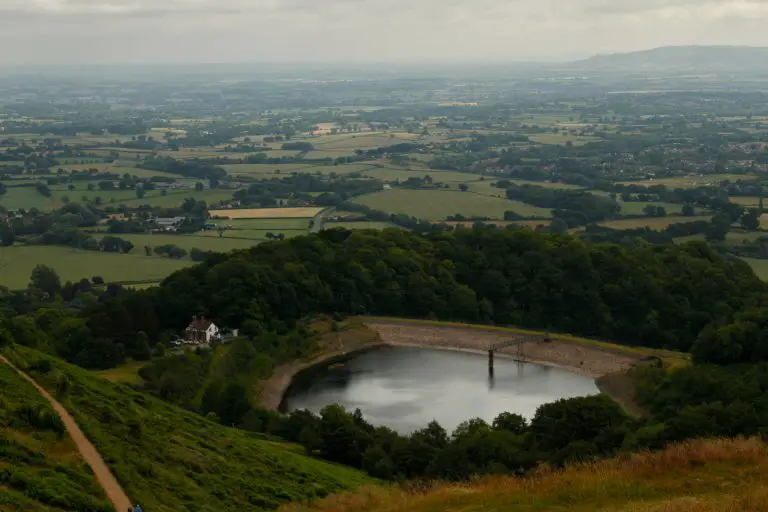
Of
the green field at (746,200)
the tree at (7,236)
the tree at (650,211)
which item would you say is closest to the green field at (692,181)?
the green field at (746,200)

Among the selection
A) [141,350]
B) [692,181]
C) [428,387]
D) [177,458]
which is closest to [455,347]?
[428,387]

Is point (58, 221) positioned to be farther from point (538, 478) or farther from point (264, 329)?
point (538, 478)

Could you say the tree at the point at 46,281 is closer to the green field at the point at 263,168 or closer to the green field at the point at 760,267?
the green field at the point at 760,267

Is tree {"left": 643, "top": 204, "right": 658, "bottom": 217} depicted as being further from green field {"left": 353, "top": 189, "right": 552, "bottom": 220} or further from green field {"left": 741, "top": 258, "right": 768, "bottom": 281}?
green field {"left": 741, "top": 258, "right": 768, "bottom": 281}

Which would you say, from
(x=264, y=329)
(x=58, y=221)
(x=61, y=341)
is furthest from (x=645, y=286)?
(x=58, y=221)

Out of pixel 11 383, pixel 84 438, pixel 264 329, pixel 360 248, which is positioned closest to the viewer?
pixel 84 438

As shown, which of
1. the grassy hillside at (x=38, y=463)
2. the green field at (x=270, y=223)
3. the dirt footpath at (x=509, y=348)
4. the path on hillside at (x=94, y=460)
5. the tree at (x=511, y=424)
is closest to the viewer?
the grassy hillside at (x=38, y=463)
